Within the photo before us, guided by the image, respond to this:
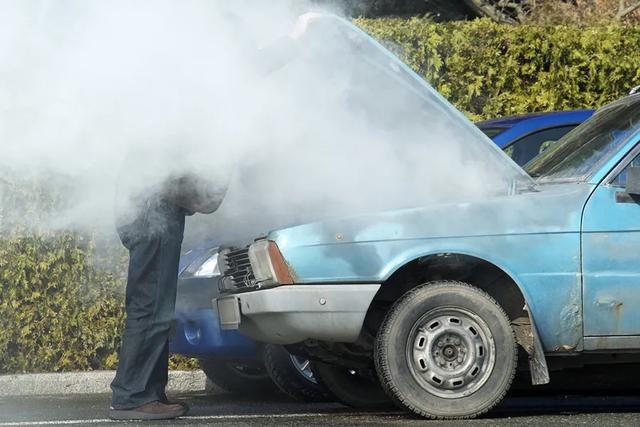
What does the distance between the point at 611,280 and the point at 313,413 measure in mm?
1907

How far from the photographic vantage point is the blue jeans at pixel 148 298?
23.4 feet

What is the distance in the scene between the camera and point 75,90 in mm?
6547

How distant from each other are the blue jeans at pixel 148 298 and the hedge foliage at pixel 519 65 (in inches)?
176

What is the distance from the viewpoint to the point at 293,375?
8164 millimetres

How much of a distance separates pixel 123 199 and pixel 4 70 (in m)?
1.17

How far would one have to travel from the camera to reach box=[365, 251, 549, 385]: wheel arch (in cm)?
677

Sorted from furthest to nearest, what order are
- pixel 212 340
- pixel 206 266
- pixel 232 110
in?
pixel 206 266 → pixel 212 340 → pixel 232 110

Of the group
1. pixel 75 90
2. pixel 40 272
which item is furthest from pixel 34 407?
pixel 75 90

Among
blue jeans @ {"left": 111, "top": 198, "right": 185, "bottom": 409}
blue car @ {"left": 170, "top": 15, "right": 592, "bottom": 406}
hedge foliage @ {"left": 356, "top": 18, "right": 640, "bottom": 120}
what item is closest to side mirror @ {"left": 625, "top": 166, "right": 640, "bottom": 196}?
blue car @ {"left": 170, "top": 15, "right": 592, "bottom": 406}

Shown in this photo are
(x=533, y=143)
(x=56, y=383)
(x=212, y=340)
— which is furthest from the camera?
(x=56, y=383)

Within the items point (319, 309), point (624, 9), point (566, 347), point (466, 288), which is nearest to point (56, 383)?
point (319, 309)

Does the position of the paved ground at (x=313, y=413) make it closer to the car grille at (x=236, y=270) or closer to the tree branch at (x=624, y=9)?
the car grille at (x=236, y=270)

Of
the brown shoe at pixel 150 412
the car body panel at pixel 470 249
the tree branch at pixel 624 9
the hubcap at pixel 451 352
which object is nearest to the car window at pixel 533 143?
the car body panel at pixel 470 249

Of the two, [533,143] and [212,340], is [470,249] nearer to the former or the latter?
[212,340]
